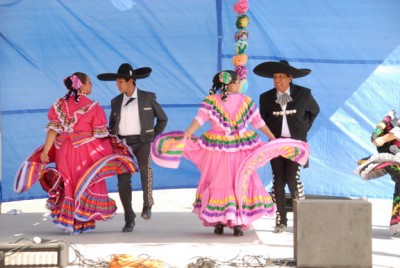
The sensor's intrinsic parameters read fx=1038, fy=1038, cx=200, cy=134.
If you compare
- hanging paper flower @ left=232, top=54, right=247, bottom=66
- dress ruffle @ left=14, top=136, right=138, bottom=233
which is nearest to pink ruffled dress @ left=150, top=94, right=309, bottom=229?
dress ruffle @ left=14, top=136, right=138, bottom=233

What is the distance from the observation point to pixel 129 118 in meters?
10.7

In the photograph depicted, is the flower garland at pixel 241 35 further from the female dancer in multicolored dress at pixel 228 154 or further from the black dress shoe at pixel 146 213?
the black dress shoe at pixel 146 213

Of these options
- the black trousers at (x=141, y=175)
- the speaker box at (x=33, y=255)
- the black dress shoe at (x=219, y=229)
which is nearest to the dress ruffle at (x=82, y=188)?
the black trousers at (x=141, y=175)

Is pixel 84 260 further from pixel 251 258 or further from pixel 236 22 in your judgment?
pixel 236 22

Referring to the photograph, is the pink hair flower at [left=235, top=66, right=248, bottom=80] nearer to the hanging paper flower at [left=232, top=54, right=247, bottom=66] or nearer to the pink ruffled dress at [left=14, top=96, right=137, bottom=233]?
the hanging paper flower at [left=232, top=54, right=247, bottom=66]

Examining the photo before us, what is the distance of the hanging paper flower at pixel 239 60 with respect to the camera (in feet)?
36.8

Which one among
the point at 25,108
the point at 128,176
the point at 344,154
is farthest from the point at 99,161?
the point at 344,154

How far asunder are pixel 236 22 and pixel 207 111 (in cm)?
166

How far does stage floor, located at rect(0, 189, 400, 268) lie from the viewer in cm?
839

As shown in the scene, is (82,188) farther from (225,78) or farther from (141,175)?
(225,78)

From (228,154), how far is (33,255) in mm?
3205

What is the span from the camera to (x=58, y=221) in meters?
10.2

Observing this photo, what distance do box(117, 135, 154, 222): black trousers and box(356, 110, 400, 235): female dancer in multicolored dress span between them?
7.22ft

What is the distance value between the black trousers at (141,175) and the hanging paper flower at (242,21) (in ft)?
5.50
